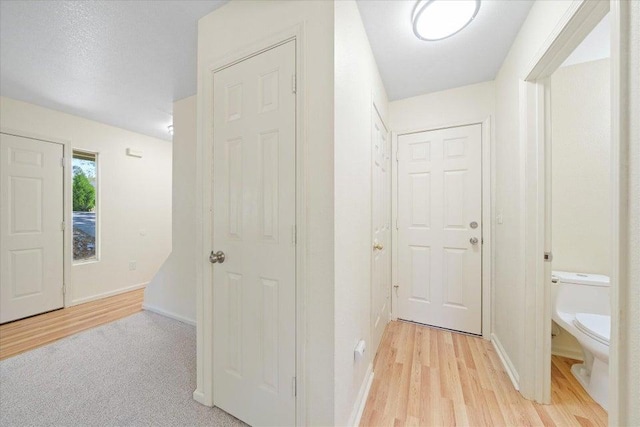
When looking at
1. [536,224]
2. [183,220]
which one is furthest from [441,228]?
[183,220]

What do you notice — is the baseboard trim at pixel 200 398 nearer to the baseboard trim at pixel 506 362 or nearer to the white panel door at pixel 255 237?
the white panel door at pixel 255 237

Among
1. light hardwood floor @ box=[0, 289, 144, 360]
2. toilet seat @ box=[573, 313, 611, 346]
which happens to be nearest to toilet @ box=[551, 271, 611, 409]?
toilet seat @ box=[573, 313, 611, 346]

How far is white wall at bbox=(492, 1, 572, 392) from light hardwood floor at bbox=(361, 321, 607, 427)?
0.20 meters

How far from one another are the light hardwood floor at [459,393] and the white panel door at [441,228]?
38 cm

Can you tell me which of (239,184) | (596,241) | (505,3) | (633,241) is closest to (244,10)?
(239,184)

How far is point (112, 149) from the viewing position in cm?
334

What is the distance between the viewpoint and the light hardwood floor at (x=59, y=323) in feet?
7.02

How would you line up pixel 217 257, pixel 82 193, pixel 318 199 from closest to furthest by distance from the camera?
pixel 318 199, pixel 217 257, pixel 82 193

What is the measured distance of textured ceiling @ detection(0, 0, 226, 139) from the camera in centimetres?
148

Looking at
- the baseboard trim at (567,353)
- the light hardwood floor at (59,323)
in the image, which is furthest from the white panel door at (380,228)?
the light hardwood floor at (59,323)

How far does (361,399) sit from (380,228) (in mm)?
1240

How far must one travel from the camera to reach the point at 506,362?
1764 mm

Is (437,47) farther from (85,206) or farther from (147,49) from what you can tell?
(85,206)

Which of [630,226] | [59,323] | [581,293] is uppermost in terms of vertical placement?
[630,226]
